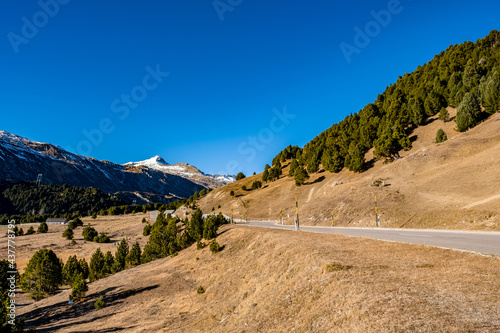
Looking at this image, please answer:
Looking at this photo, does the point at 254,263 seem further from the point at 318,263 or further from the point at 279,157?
the point at 279,157

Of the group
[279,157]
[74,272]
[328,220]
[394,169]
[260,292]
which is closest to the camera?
[260,292]

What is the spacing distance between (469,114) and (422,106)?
2031 centimetres

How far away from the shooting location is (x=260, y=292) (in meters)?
13.7

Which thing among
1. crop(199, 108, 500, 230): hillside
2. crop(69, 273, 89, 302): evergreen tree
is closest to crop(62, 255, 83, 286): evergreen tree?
crop(69, 273, 89, 302): evergreen tree

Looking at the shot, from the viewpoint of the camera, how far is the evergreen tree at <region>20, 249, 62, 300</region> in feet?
132

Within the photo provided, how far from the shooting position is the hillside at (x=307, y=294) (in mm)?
6156

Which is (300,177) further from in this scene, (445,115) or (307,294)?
(307,294)

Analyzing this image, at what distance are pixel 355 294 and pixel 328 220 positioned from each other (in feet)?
105

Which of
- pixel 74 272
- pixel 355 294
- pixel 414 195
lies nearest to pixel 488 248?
pixel 355 294

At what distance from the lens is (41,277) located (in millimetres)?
40500

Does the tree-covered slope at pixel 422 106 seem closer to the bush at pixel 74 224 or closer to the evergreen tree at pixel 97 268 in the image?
the evergreen tree at pixel 97 268

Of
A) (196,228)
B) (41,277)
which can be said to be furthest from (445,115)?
(41,277)

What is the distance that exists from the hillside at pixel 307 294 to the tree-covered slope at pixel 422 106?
167 feet

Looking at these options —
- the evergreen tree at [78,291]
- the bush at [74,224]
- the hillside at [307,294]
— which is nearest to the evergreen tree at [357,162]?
the hillside at [307,294]
